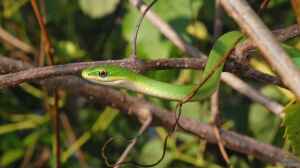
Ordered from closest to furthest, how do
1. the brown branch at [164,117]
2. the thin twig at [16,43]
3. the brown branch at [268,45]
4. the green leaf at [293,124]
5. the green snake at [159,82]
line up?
the brown branch at [268,45], the green leaf at [293,124], the green snake at [159,82], the brown branch at [164,117], the thin twig at [16,43]

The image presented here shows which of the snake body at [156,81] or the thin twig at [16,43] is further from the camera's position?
the thin twig at [16,43]

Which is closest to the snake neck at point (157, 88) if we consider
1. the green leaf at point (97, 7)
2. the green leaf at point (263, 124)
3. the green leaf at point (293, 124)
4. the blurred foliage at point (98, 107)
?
the green leaf at point (293, 124)

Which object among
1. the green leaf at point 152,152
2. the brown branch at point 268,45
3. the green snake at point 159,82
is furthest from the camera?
the green leaf at point 152,152

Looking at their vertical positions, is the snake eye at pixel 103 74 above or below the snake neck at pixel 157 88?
above

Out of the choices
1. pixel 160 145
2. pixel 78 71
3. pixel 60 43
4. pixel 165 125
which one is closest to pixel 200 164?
pixel 160 145

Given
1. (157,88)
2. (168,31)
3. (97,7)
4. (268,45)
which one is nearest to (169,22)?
(168,31)

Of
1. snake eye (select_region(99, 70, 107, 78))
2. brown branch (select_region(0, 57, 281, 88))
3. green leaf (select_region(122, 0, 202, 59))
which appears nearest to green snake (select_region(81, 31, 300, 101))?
snake eye (select_region(99, 70, 107, 78))

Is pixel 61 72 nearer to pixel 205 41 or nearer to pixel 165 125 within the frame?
pixel 165 125

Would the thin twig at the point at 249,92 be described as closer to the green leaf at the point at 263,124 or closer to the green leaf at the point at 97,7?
the green leaf at the point at 263,124
